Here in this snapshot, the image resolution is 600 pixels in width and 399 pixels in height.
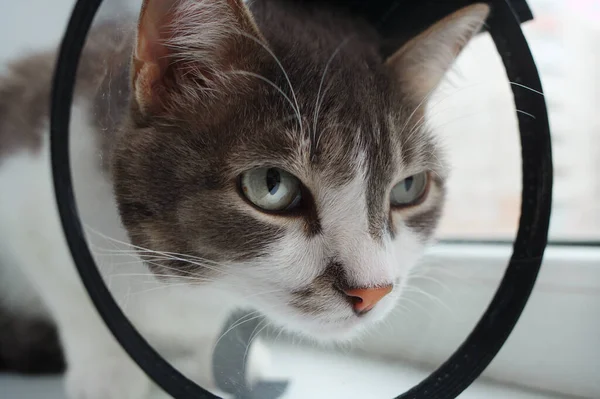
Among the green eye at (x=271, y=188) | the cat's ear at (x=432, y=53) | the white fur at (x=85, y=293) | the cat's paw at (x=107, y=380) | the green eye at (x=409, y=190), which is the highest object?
the cat's ear at (x=432, y=53)

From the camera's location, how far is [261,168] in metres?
0.68

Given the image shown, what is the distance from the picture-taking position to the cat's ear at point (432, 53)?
0.80 m

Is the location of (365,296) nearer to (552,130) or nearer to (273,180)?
(273,180)

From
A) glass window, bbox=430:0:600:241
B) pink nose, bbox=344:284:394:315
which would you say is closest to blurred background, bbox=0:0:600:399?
Answer: glass window, bbox=430:0:600:241

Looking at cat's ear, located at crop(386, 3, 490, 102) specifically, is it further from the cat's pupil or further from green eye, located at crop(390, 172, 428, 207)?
the cat's pupil

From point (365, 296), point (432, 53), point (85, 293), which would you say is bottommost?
point (85, 293)

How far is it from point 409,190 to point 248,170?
0.91 feet

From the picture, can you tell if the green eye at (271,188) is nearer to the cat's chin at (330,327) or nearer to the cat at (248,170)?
the cat at (248,170)

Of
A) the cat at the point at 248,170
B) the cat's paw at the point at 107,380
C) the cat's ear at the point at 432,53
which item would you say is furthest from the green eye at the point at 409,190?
the cat's paw at the point at 107,380

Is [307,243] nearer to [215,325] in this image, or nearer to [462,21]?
[215,325]

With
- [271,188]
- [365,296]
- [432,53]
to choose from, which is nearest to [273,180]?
[271,188]

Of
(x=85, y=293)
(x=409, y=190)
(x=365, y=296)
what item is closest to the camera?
(x=365, y=296)

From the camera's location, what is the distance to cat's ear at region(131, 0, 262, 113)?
667 millimetres

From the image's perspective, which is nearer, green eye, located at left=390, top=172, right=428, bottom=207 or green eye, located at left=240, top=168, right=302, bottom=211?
green eye, located at left=240, top=168, right=302, bottom=211
